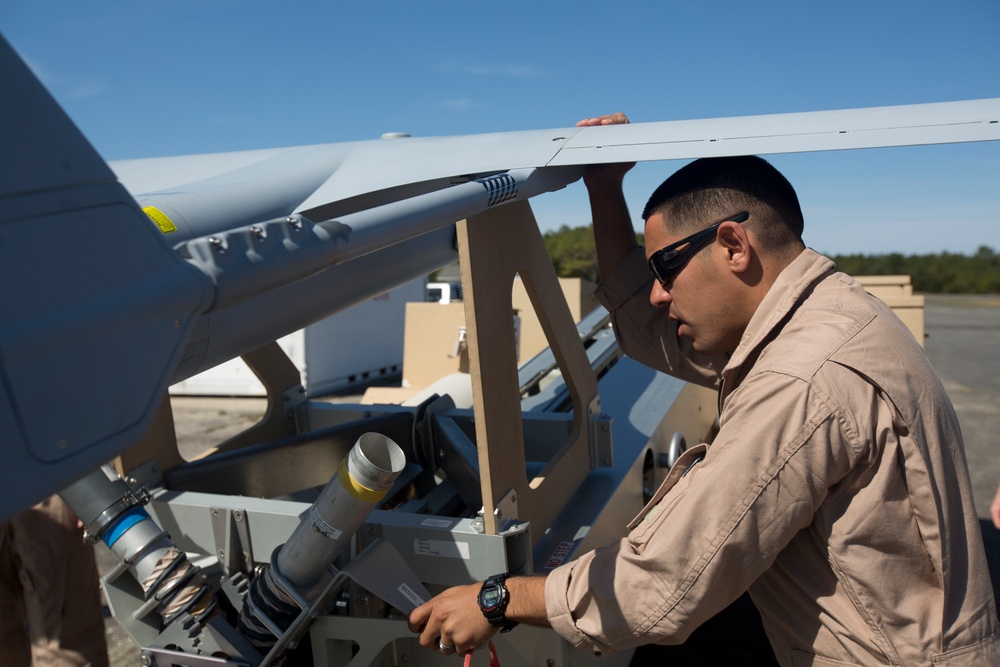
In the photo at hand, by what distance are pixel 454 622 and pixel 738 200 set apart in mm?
1173

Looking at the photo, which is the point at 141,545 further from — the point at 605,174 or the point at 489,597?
the point at 605,174

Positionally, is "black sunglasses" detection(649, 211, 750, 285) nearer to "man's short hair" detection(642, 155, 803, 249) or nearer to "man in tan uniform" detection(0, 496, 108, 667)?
"man's short hair" detection(642, 155, 803, 249)

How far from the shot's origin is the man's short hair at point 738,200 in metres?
1.70

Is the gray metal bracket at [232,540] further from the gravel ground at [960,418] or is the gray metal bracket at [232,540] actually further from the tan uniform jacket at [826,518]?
the gravel ground at [960,418]

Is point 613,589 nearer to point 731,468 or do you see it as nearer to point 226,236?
point 731,468


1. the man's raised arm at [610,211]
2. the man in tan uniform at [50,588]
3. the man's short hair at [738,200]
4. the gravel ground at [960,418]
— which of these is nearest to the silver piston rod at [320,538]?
the man's short hair at [738,200]

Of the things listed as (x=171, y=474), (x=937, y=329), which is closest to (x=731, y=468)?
(x=171, y=474)

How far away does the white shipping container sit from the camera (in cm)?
1101

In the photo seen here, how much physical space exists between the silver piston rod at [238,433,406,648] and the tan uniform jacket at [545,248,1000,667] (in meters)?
0.56

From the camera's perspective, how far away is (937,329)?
63.2ft

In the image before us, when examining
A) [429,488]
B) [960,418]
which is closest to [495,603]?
[429,488]

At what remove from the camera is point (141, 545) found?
213 cm

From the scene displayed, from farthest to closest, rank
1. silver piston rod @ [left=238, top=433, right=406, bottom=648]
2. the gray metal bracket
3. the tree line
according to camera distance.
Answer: the tree line
the gray metal bracket
silver piston rod @ [left=238, top=433, right=406, bottom=648]

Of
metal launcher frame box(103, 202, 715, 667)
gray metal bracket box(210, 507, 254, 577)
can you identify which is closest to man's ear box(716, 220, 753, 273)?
metal launcher frame box(103, 202, 715, 667)
